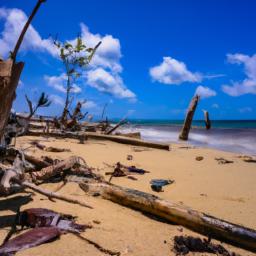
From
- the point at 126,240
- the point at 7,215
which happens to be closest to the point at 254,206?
the point at 126,240

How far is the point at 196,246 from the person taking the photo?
2.53 meters

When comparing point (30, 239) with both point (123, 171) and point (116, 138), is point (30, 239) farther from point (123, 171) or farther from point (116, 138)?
point (116, 138)

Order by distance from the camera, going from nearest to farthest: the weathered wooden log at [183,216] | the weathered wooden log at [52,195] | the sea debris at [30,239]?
the sea debris at [30,239], the weathered wooden log at [183,216], the weathered wooden log at [52,195]

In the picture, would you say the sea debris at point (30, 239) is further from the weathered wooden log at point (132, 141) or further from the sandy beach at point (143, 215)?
the weathered wooden log at point (132, 141)

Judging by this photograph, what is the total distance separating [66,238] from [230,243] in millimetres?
1540

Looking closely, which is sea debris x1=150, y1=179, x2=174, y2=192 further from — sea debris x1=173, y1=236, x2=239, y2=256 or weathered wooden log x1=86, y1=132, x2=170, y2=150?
weathered wooden log x1=86, y1=132, x2=170, y2=150

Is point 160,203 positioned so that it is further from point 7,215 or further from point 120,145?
point 120,145

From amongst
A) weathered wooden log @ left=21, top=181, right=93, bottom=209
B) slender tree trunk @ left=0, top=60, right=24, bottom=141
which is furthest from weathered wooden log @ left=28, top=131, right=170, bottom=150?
slender tree trunk @ left=0, top=60, right=24, bottom=141

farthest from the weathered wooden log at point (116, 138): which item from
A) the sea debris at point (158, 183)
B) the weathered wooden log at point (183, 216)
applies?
the weathered wooden log at point (183, 216)

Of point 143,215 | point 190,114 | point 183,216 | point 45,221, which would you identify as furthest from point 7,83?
point 190,114

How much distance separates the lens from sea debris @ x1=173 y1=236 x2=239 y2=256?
96.8 inches

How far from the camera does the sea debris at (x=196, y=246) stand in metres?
2.46

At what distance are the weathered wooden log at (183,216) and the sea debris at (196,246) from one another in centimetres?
19

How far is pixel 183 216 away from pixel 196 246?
1.48 feet
